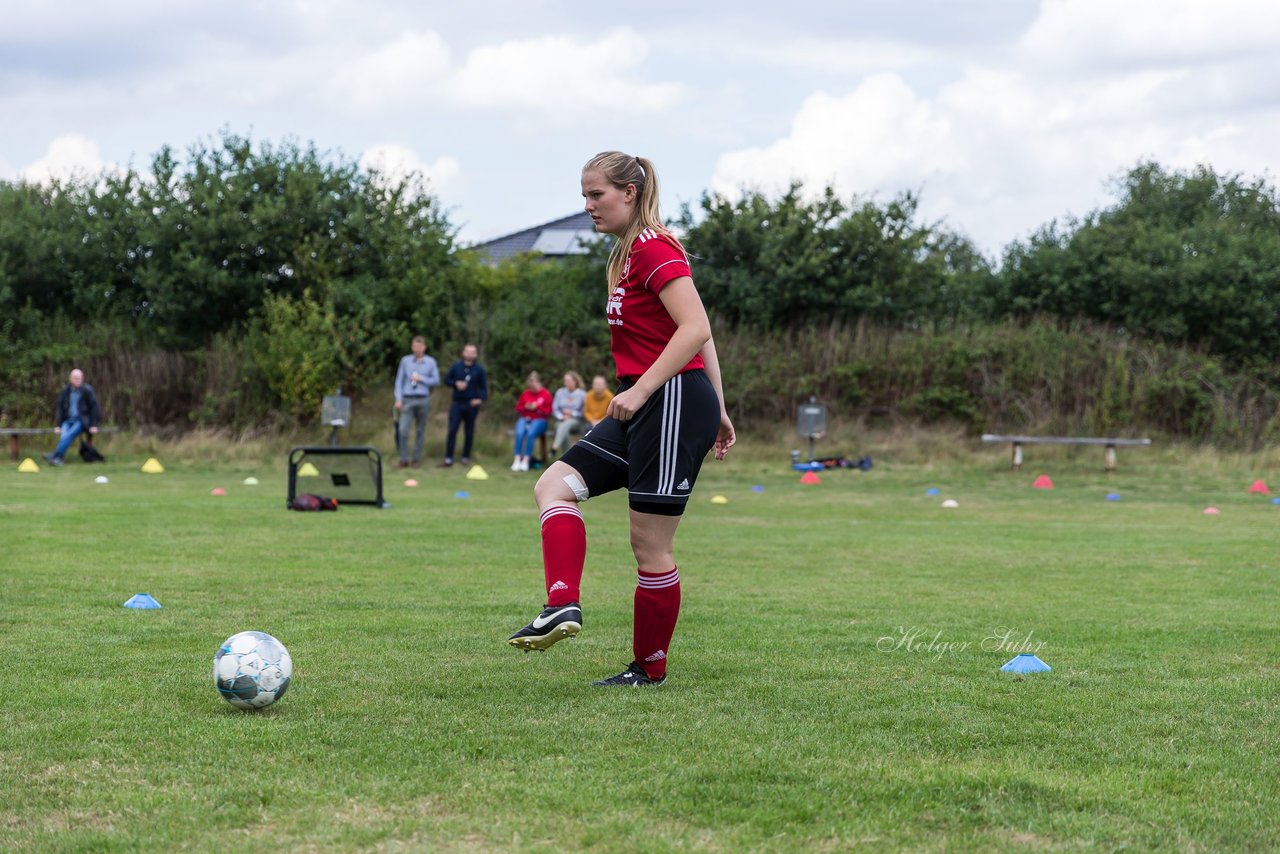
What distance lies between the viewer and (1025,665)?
5.41 metres

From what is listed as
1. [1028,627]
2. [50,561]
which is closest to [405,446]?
[50,561]

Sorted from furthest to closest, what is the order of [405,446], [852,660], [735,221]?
1. [735,221]
2. [405,446]
3. [852,660]

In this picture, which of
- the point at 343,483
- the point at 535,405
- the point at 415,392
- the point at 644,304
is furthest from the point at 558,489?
the point at 415,392

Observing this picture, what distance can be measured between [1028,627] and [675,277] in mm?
3062

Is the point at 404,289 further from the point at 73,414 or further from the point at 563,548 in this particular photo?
the point at 563,548

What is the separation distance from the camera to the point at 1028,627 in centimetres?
670

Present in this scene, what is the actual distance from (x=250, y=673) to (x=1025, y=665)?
119 inches

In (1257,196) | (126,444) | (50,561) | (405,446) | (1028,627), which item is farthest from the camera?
(1257,196)

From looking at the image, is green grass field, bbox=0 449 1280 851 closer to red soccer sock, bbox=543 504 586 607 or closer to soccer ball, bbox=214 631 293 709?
soccer ball, bbox=214 631 293 709

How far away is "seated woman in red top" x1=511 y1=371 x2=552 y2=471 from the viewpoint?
2141cm

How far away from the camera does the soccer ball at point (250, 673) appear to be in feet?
14.4

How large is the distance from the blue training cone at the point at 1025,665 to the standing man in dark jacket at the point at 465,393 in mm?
16617

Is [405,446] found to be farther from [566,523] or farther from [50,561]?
[566,523]

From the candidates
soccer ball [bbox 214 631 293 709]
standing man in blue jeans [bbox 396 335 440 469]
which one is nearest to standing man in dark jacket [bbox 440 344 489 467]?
standing man in blue jeans [bbox 396 335 440 469]
